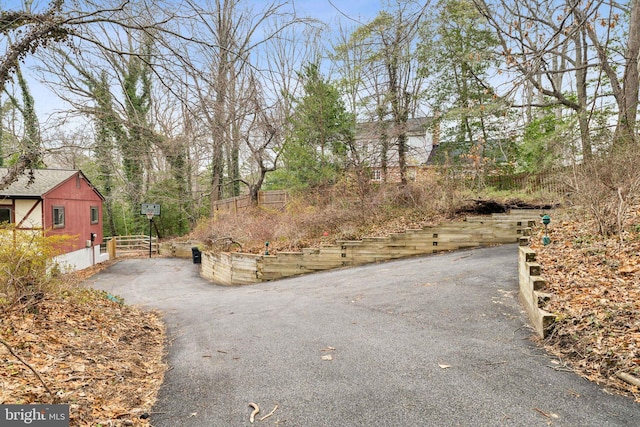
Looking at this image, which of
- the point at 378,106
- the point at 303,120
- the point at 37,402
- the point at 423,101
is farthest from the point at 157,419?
the point at 423,101

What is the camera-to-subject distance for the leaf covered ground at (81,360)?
283cm

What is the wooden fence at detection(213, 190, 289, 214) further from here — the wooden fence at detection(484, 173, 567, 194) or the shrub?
the shrub

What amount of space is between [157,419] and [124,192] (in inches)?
→ 964

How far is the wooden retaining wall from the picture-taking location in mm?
4090

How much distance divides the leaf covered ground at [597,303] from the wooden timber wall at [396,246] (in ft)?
14.8

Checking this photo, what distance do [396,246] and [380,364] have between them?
7256 mm

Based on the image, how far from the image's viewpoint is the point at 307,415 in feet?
9.43

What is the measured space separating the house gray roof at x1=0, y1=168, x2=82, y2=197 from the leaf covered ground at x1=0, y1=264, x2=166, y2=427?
11417mm

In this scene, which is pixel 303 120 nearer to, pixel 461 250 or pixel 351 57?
pixel 351 57

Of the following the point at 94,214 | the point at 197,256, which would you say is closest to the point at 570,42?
the point at 197,256

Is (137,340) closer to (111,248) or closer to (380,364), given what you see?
(380,364)

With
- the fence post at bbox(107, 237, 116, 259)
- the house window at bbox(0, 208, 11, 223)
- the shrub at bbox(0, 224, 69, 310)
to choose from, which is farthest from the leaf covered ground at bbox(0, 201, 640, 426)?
the fence post at bbox(107, 237, 116, 259)

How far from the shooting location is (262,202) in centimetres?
1808

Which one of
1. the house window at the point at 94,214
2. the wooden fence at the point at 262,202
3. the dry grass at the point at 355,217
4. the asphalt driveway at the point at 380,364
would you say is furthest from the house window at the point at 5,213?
the asphalt driveway at the point at 380,364
